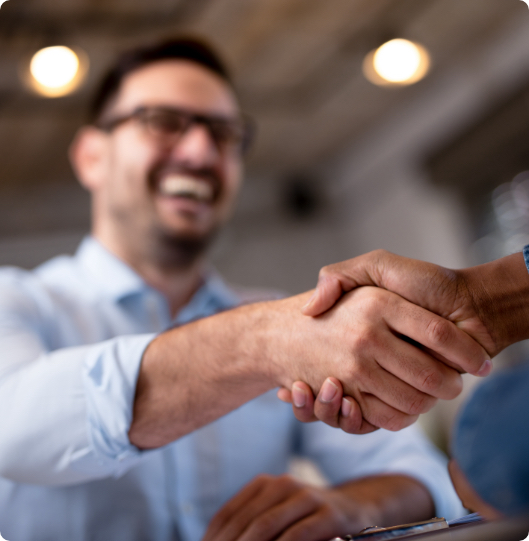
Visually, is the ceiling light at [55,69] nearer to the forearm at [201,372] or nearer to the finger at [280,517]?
the forearm at [201,372]

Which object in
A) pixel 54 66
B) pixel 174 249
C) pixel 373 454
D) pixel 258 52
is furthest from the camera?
pixel 258 52

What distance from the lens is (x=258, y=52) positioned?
242 cm

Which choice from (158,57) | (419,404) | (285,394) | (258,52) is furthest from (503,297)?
(258,52)

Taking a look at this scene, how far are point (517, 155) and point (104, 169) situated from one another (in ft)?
6.76

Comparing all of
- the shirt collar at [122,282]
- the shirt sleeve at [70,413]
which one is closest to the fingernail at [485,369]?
the shirt sleeve at [70,413]

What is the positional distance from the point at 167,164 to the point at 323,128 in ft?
7.22

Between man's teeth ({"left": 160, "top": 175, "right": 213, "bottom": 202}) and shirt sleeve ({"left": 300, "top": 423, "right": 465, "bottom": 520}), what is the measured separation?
1.65ft

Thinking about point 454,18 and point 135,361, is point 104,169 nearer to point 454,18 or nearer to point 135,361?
point 135,361

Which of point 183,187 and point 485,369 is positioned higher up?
point 183,187

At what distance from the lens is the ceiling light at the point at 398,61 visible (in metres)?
2.11

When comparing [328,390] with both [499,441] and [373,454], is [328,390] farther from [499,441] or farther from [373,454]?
[373,454]

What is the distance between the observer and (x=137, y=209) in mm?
1090

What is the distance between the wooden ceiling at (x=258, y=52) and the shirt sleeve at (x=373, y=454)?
5.57ft

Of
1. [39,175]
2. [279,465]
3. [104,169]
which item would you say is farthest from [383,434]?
[39,175]
